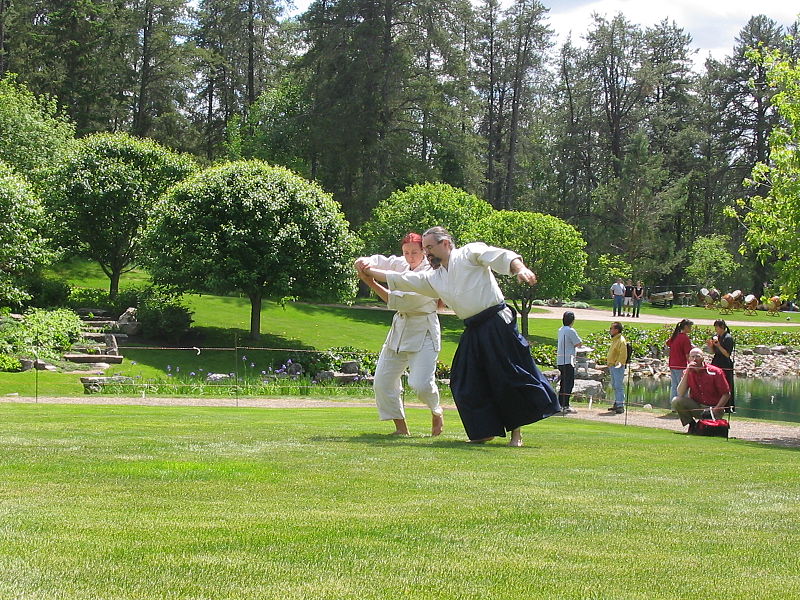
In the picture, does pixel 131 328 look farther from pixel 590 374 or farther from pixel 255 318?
pixel 590 374

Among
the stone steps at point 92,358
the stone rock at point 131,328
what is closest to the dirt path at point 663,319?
the stone rock at point 131,328

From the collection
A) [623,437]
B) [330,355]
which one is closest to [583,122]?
[330,355]

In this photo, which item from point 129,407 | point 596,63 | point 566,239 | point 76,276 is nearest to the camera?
point 129,407

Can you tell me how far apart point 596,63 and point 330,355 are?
4726 centimetres

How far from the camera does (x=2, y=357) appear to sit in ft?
72.1

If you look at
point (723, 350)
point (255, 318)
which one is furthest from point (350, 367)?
point (723, 350)

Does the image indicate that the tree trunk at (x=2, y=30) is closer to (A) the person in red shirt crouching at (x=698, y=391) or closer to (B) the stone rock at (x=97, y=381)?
(B) the stone rock at (x=97, y=381)

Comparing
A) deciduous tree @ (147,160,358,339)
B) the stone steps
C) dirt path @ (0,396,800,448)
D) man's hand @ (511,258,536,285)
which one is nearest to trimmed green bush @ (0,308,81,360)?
the stone steps

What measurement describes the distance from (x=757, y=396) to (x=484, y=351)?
2049cm

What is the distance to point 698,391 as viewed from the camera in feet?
49.2

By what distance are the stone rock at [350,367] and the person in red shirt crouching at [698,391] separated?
40.4ft

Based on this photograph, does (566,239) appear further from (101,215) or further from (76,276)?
(76,276)

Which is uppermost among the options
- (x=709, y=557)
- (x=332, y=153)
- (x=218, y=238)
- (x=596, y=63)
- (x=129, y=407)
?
(x=596, y=63)

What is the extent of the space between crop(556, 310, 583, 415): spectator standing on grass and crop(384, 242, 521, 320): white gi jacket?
31.5ft
